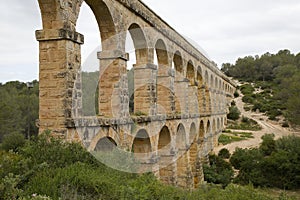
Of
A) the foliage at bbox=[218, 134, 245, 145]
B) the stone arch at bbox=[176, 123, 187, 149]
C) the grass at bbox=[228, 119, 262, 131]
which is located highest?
the stone arch at bbox=[176, 123, 187, 149]

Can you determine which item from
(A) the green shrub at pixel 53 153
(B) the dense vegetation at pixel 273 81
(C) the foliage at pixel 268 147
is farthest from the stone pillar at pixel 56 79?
(B) the dense vegetation at pixel 273 81

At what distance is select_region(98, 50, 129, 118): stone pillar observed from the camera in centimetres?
810

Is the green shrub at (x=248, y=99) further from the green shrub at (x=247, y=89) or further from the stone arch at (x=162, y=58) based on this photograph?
the stone arch at (x=162, y=58)

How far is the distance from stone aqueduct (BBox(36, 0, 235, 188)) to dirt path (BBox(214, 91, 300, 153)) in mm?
9908

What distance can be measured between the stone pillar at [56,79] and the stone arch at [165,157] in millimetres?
6438

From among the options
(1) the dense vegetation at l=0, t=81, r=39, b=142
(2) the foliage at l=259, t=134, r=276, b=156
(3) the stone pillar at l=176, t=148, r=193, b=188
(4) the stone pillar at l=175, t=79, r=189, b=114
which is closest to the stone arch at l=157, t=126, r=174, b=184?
(3) the stone pillar at l=176, t=148, r=193, b=188

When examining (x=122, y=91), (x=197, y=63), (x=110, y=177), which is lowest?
(x=110, y=177)

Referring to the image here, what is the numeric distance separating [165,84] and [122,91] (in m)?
4.74

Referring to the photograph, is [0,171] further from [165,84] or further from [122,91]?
[165,84]

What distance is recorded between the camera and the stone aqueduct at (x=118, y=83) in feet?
19.5

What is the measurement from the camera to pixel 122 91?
27.2 feet

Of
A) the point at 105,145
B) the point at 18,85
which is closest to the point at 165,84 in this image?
the point at 105,145

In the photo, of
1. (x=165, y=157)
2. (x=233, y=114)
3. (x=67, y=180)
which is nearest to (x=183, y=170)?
(x=165, y=157)

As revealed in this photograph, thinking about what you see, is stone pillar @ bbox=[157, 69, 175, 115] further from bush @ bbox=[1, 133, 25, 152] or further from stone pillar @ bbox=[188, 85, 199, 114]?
bush @ bbox=[1, 133, 25, 152]
